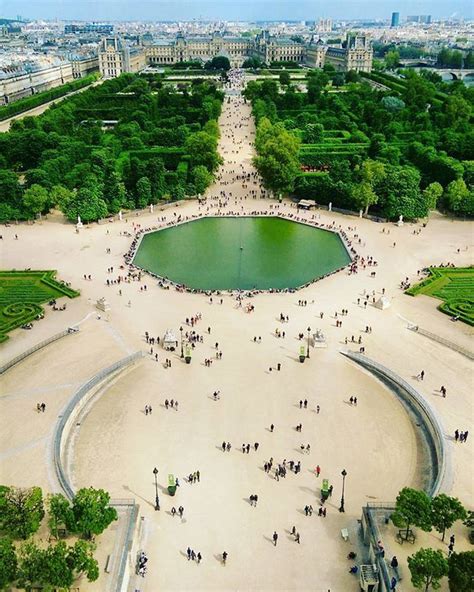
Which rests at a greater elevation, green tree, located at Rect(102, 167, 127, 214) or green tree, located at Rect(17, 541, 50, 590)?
green tree, located at Rect(17, 541, 50, 590)

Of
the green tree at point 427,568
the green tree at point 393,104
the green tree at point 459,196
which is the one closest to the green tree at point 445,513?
the green tree at point 427,568

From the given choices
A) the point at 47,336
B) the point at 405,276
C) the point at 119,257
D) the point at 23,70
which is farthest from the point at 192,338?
the point at 23,70

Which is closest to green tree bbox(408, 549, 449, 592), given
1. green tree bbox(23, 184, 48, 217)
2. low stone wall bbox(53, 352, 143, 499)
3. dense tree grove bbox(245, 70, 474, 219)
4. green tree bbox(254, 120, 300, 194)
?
low stone wall bbox(53, 352, 143, 499)

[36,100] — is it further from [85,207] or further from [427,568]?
[427,568]

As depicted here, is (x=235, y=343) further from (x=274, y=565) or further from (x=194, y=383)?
(x=274, y=565)

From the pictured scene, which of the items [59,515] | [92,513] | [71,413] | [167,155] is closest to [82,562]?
[92,513]

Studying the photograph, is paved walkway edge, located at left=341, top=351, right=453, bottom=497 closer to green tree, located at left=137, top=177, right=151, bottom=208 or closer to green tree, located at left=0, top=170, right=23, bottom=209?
green tree, located at left=137, top=177, right=151, bottom=208

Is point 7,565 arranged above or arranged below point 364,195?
above
